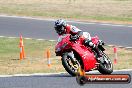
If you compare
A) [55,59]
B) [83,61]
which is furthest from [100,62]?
[55,59]

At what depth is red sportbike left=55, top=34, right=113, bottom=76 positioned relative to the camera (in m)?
17.7

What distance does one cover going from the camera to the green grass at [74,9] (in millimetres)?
43500

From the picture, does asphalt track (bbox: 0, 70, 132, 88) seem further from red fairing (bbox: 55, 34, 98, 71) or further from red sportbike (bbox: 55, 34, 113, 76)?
red fairing (bbox: 55, 34, 98, 71)

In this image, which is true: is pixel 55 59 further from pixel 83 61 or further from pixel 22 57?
pixel 83 61

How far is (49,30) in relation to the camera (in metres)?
37.0

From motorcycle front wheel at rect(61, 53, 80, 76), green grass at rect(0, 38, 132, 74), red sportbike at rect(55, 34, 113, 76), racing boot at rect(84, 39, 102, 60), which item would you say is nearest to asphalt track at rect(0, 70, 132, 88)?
motorcycle front wheel at rect(61, 53, 80, 76)

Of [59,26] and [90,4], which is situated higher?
[59,26]

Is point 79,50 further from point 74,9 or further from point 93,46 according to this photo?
point 74,9

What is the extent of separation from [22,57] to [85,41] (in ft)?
31.0

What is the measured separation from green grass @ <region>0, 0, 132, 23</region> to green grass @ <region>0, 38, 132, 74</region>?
10392 mm

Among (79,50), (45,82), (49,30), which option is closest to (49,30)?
(49,30)

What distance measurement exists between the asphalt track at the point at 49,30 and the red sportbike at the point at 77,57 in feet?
43.8

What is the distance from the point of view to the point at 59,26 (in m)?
18.3

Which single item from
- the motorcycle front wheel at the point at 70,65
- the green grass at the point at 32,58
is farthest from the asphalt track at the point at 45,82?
the green grass at the point at 32,58
